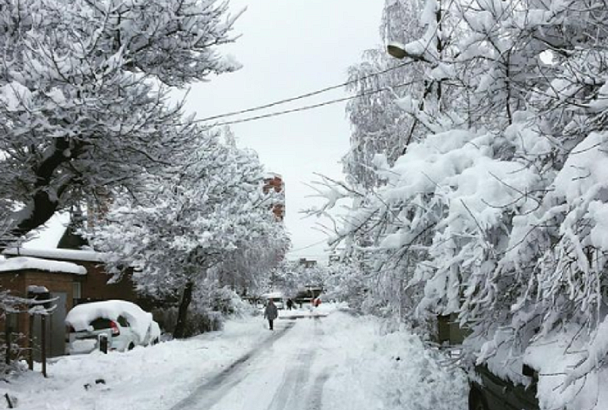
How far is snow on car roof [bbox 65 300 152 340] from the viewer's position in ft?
54.7

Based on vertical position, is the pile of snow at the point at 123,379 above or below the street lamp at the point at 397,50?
below

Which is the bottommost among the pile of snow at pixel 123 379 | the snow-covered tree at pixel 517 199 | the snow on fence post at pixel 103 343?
the pile of snow at pixel 123 379

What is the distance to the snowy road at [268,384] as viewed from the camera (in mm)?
9852

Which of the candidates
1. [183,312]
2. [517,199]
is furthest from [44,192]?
[183,312]

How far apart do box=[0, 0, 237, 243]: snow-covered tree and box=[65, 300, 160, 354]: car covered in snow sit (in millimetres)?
6275

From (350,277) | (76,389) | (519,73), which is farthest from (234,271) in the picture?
(519,73)

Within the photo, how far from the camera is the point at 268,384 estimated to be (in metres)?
11.9

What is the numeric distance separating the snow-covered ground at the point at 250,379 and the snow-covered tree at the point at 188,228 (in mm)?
4774

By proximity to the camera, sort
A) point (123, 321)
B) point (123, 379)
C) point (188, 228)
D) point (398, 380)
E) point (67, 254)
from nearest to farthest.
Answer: point (398, 380)
point (123, 379)
point (123, 321)
point (188, 228)
point (67, 254)

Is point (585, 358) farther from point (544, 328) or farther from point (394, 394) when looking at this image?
point (394, 394)

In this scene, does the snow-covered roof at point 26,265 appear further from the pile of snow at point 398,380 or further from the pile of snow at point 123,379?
the pile of snow at point 398,380

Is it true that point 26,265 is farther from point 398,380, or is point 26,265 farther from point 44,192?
point 398,380

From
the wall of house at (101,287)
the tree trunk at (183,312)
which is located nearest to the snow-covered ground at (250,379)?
the tree trunk at (183,312)

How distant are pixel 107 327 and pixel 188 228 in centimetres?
547
